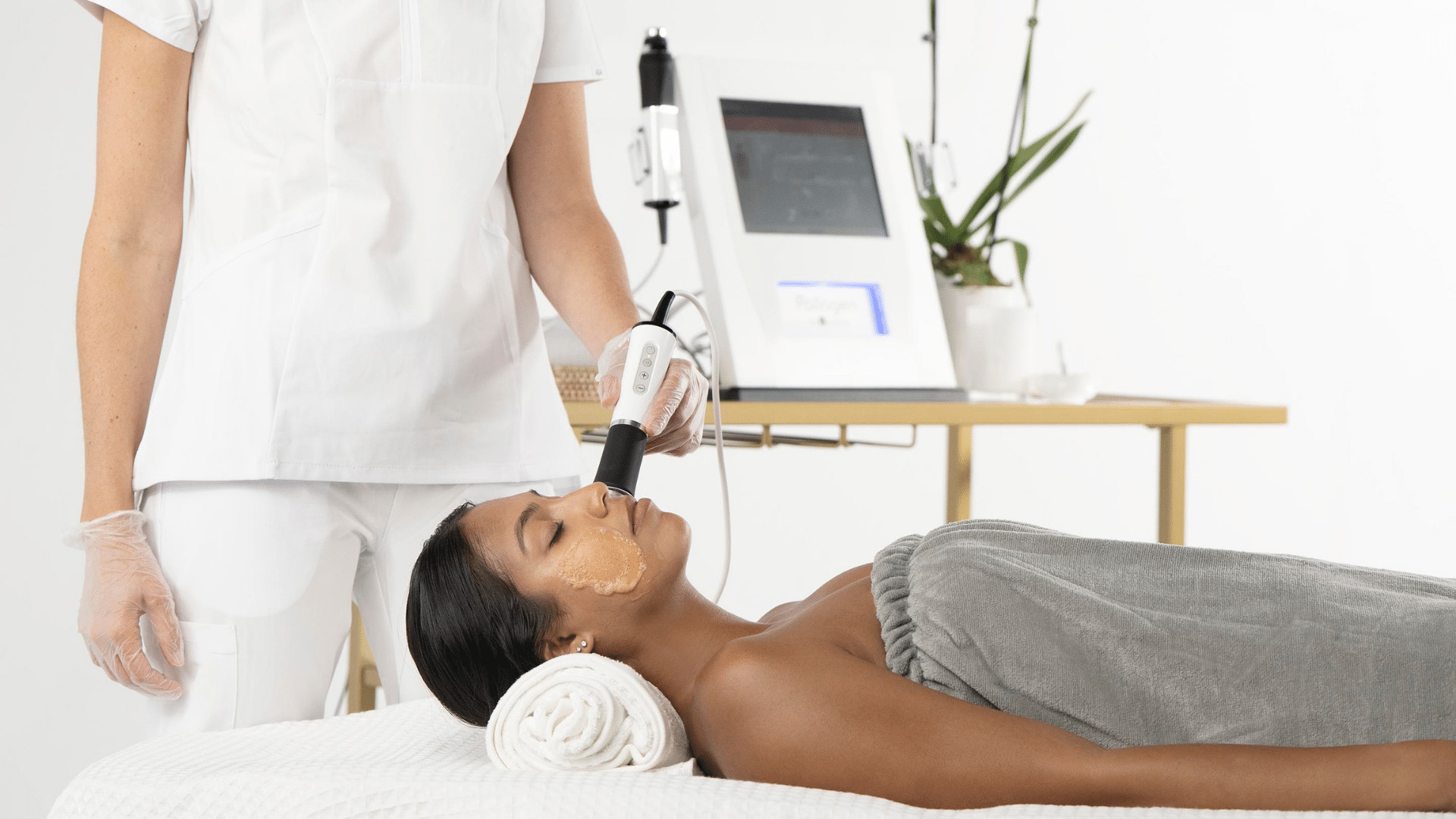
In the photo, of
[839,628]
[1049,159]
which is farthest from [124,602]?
[1049,159]

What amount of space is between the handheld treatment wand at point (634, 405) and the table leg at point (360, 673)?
115 centimetres

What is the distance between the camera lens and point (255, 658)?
1107mm

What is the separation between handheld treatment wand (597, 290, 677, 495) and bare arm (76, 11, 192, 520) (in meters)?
0.43

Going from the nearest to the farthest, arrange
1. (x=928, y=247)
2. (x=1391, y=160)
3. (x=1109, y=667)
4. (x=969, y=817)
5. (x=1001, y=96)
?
(x=969, y=817), (x=1109, y=667), (x=928, y=247), (x=1001, y=96), (x=1391, y=160)

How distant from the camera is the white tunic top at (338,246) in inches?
44.2

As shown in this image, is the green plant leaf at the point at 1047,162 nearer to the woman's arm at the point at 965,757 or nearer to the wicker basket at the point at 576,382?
the wicker basket at the point at 576,382

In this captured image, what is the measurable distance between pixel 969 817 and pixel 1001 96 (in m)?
2.61

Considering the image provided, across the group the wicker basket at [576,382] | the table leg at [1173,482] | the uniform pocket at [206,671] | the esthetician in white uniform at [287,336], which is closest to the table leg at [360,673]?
the wicker basket at [576,382]

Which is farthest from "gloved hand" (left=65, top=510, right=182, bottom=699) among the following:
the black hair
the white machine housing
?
the white machine housing

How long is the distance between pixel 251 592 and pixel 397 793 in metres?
0.30

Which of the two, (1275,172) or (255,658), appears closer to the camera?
(255,658)

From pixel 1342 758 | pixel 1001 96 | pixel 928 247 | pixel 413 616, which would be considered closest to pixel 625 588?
pixel 413 616

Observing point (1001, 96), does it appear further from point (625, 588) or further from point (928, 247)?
point (625, 588)

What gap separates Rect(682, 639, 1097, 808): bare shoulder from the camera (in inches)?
35.5
